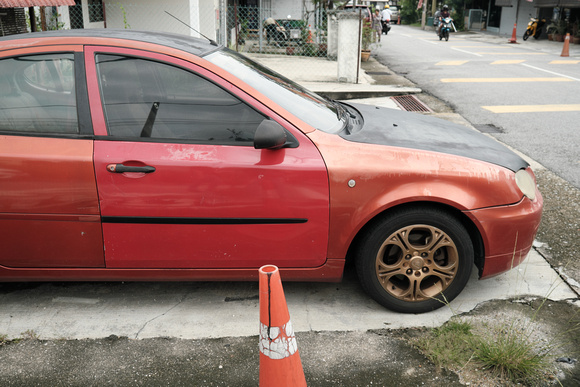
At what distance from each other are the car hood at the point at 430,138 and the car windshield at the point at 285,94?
185mm

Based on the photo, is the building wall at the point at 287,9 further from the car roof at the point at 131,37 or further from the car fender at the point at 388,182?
the car fender at the point at 388,182

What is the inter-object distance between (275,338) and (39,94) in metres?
2.01

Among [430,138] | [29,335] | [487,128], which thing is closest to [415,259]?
[430,138]

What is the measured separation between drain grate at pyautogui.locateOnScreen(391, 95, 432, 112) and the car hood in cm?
570

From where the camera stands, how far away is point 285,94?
356 centimetres

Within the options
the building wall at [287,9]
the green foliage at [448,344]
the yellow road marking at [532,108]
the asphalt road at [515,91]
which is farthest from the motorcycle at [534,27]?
the green foliage at [448,344]

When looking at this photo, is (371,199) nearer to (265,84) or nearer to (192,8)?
(265,84)

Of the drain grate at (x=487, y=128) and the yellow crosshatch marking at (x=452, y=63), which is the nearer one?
the drain grate at (x=487, y=128)

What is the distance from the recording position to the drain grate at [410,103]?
9625mm

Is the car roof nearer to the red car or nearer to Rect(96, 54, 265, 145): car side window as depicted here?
the red car

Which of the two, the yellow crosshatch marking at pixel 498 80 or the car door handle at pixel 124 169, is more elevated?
the car door handle at pixel 124 169

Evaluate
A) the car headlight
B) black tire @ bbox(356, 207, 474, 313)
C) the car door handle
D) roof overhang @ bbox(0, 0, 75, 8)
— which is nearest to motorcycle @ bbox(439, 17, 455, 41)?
roof overhang @ bbox(0, 0, 75, 8)

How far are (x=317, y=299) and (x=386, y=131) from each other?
Result: 45.8 inches

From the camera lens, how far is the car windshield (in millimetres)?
3369
